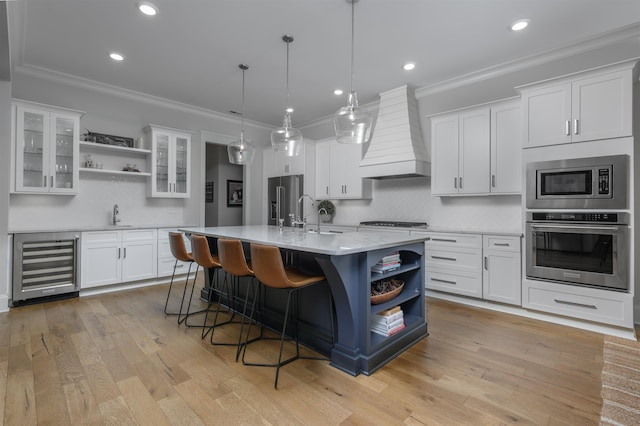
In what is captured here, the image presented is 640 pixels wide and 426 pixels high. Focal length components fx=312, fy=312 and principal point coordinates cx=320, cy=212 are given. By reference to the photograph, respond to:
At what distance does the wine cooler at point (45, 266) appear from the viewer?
3.65 meters

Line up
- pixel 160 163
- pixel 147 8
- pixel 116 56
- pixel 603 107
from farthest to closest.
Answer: pixel 160 163 < pixel 116 56 < pixel 603 107 < pixel 147 8

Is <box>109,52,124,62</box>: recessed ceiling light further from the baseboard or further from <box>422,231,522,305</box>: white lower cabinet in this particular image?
the baseboard

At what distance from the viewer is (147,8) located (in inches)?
111

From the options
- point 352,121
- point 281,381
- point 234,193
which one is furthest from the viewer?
point 234,193

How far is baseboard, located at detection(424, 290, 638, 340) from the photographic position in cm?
289

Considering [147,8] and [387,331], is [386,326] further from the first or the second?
[147,8]

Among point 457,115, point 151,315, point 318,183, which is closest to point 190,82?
point 318,183

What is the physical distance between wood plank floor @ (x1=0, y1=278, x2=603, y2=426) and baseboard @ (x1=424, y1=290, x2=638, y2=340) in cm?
12

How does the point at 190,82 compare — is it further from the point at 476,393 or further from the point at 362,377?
the point at 476,393

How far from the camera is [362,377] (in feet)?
7.16

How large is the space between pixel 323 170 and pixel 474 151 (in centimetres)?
262

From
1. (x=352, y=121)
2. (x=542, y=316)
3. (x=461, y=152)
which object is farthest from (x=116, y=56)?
(x=542, y=316)

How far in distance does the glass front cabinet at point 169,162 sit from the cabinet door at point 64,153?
95cm

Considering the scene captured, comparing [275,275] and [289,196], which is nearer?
[275,275]
